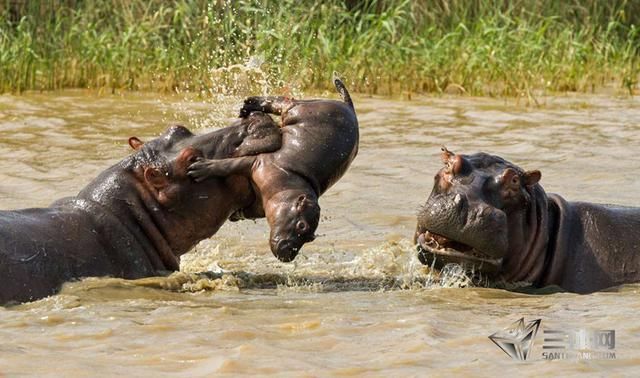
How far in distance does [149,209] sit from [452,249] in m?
1.18

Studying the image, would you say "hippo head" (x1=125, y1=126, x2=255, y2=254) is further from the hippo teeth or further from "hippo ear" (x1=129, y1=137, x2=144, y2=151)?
the hippo teeth

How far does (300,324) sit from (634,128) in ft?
21.6

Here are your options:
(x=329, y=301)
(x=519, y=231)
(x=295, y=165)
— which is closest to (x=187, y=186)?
(x=295, y=165)

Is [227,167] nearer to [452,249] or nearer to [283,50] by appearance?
[452,249]

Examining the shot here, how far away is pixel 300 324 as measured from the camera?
16.2 feet

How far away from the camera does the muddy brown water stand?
4.41m

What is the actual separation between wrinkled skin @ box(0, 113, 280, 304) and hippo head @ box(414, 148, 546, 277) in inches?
27.0

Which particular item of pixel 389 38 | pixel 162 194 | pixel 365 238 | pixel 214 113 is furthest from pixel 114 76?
pixel 162 194

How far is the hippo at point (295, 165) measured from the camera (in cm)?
516

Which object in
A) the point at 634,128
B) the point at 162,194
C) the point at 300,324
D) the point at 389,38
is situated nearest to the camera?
the point at 300,324

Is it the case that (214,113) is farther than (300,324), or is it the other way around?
(214,113)

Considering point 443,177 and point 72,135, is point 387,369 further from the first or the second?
point 72,135

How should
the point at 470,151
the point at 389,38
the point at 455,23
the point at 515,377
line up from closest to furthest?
the point at 515,377
the point at 470,151
the point at 389,38
the point at 455,23

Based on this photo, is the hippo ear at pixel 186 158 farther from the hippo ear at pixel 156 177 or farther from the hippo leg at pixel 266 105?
the hippo leg at pixel 266 105
